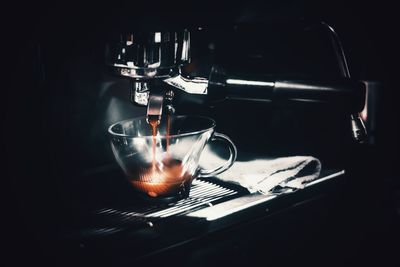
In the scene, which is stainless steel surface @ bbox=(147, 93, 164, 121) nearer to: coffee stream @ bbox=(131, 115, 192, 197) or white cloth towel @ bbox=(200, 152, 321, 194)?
coffee stream @ bbox=(131, 115, 192, 197)

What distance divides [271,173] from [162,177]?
0.19 meters

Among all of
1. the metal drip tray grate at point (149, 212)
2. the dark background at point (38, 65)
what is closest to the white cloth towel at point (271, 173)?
the metal drip tray grate at point (149, 212)

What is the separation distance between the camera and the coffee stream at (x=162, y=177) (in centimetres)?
60

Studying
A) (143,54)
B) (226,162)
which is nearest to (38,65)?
(143,54)

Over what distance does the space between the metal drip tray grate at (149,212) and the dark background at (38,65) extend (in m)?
0.06

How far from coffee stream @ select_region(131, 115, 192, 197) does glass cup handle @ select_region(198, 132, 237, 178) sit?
52 millimetres

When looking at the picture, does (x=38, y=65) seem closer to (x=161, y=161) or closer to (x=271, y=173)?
(x=161, y=161)

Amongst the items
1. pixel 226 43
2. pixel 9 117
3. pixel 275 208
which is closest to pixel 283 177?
pixel 275 208

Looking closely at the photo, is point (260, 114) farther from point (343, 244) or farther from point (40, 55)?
point (40, 55)

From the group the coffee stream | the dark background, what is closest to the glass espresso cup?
the coffee stream

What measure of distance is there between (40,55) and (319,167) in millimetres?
505

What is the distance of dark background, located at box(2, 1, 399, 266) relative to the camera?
0.53 m

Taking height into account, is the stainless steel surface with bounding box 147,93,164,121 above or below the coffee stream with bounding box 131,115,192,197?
above

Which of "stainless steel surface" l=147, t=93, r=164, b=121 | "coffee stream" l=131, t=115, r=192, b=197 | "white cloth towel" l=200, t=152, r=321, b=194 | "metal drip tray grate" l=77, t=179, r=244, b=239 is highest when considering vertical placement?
"stainless steel surface" l=147, t=93, r=164, b=121
